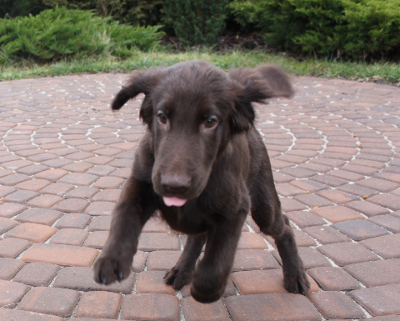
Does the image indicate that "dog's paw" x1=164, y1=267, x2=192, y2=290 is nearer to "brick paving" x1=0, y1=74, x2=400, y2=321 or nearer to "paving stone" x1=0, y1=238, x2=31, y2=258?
"brick paving" x1=0, y1=74, x2=400, y2=321

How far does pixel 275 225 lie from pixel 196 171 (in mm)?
993

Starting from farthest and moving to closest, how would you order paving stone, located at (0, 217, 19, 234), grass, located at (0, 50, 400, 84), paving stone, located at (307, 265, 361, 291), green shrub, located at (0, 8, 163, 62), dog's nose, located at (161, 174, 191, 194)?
green shrub, located at (0, 8, 163, 62) < grass, located at (0, 50, 400, 84) < paving stone, located at (0, 217, 19, 234) < paving stone, located at (307, 265, 361, 291) < dog's nose, located at (161, 174, 191, 194)

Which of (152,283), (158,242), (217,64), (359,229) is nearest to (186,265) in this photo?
(152,283)

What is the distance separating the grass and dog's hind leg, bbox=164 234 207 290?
7201 mm

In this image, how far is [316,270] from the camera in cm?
276

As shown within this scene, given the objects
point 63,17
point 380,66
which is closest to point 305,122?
point 380,66

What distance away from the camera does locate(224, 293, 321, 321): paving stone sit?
2322 millimetres

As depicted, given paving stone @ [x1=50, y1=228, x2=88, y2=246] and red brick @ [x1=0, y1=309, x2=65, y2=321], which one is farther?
paving stone @ [x1=50, y1=228, x2=88, y2=246]

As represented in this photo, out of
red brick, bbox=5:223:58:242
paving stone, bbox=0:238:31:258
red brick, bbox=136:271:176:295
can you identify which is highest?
red brick, bbox=136:271:176:295

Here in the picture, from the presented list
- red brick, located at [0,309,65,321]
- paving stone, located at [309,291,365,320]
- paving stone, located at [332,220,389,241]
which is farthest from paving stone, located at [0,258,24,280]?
paving stone, located at [332,220,389,241]

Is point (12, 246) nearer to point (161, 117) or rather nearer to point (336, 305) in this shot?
point (161, 117)

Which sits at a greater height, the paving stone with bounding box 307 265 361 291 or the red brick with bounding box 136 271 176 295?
the paving stone with bounding box 307 265 361 291

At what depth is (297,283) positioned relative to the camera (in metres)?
2.54

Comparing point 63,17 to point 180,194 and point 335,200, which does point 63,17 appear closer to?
point 335,200
